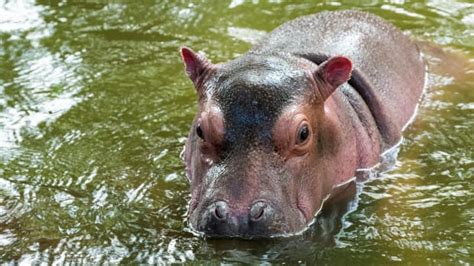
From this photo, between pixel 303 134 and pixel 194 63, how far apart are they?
3.07ft

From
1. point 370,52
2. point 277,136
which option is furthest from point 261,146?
point 370,52

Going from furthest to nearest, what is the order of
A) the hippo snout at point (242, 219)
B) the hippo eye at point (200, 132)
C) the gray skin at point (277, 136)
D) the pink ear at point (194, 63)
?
1. the pink ear at point (194, 63)
2. the hippo eye at point (200, 132)
3. the gray skin at point (277, 136)
4. the hippo snout at point (242, 219)

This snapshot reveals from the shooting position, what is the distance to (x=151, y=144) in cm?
700

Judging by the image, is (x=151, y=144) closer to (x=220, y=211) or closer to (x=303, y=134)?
(x=303, y=134)

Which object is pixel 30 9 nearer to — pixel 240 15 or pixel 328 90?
pixel 240 15

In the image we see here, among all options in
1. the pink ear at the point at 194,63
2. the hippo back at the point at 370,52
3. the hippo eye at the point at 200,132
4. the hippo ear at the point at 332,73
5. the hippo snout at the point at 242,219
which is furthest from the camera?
the hippo back at the point at 370,52

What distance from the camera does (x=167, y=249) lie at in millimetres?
5352

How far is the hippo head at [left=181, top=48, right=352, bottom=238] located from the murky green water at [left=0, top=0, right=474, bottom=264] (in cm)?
17

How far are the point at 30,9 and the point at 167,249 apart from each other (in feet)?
18.1

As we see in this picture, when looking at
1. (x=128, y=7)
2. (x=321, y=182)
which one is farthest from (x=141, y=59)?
(x=321, y=182)

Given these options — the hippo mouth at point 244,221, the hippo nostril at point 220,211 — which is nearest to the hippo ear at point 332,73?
the hippo mouth at point 244,221

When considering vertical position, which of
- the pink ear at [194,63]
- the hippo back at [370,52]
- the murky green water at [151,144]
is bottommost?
the murky green water at [151,144]

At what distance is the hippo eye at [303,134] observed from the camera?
540 cm

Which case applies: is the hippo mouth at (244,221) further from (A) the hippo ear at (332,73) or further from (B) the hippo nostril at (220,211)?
(A) the hippo ear at (332,73)
